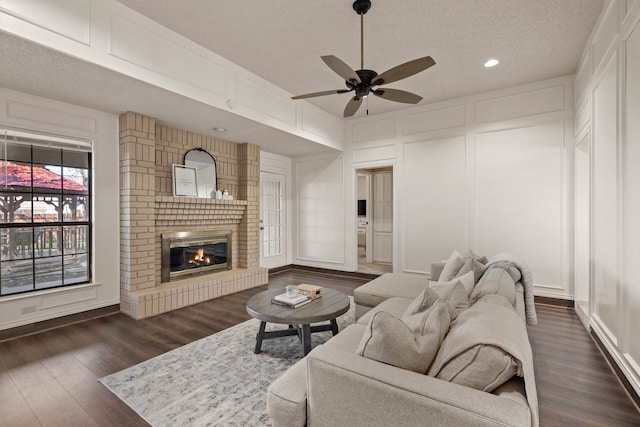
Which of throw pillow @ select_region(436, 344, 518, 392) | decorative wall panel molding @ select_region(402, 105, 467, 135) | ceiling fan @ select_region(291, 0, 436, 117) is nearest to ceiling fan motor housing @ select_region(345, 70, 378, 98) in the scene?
ceiling fan @ select_region(291, 0, 436, 117)

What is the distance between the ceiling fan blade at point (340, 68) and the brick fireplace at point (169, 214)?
2757 millimetres

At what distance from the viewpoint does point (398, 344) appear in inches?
50.3

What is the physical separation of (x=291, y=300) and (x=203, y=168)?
299cm

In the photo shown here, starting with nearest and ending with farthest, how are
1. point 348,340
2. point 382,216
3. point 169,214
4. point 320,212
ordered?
point 348,340 → point 169,214 → point 320,212 → point 382,216

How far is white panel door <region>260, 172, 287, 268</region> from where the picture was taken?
623 centimetres

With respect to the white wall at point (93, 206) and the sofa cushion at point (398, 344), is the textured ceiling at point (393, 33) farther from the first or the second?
the sofa cushion at point (398, 344)

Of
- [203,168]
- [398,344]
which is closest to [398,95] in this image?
[398,344]

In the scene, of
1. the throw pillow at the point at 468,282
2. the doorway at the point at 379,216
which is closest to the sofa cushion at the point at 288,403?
the throw pillow at the point at 468,282

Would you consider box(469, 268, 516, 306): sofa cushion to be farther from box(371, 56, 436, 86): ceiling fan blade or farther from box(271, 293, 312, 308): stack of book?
box(371, 56, 436, 86): ceiling fan blade

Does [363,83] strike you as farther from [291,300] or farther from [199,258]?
[199,258]

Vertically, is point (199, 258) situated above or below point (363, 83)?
below

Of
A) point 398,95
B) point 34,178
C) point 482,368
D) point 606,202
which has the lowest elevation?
point 482,368

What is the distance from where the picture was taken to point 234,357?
2.65 m

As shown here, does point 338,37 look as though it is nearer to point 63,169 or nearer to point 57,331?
point 63,169
